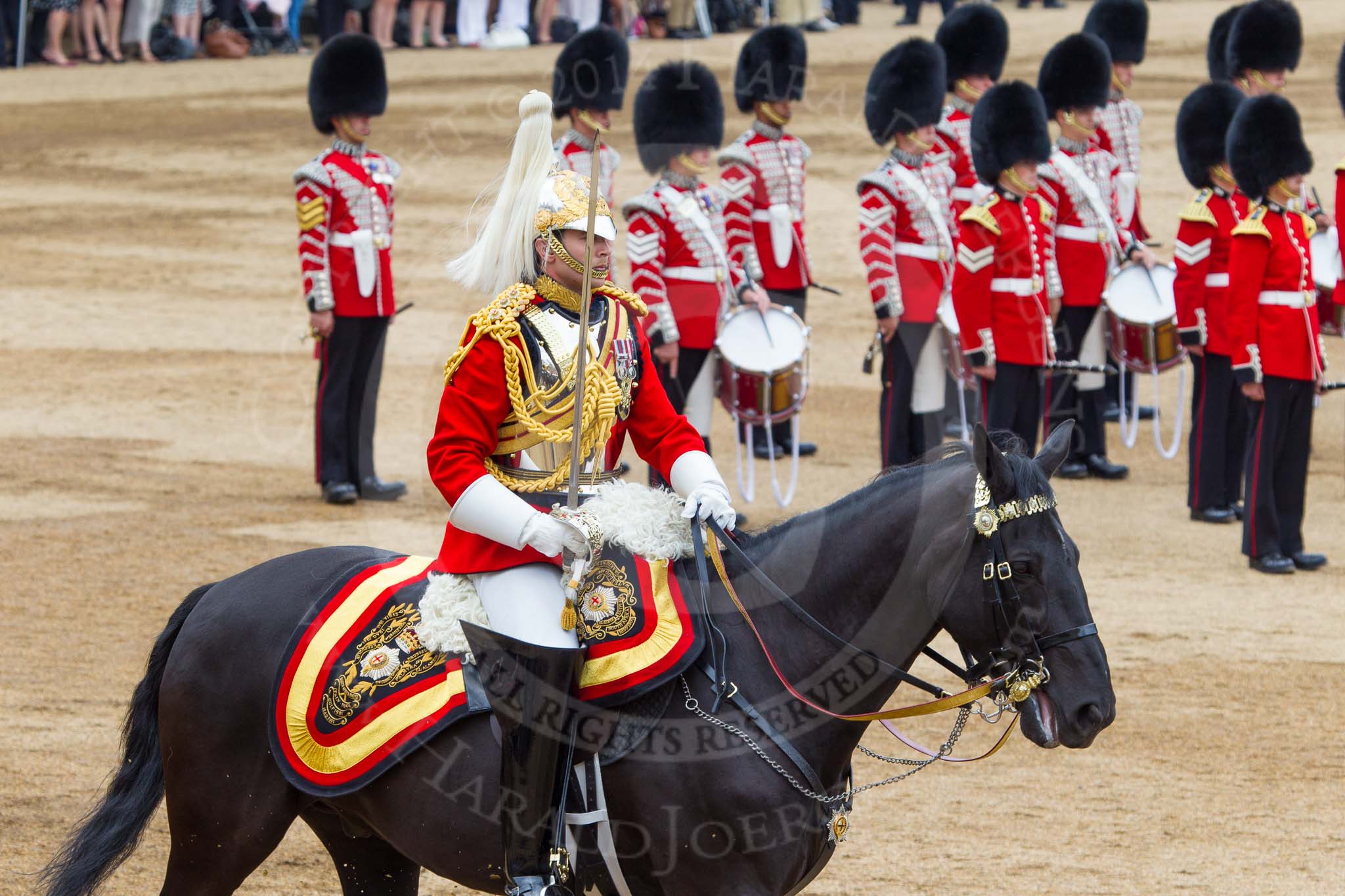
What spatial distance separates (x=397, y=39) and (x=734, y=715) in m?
16.6

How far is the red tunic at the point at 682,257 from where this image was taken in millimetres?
7449

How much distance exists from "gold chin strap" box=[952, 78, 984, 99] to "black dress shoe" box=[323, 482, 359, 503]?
384 centimetres

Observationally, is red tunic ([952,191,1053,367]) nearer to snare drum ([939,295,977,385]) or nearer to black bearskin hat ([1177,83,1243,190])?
snare drum ([939,295,977,385])

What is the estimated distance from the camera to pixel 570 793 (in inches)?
120

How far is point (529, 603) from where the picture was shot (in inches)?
120

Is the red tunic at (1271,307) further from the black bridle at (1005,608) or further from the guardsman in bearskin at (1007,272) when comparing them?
the black bridle at (1005,608)

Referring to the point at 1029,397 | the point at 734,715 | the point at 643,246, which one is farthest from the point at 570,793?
the point at 1029,397

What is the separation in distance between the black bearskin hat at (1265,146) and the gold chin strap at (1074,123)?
1.64 m

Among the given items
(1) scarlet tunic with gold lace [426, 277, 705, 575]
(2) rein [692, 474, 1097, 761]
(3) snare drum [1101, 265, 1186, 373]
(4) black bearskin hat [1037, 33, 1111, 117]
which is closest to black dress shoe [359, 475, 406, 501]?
(3) snare drum [1101, 265, 1186, 373]

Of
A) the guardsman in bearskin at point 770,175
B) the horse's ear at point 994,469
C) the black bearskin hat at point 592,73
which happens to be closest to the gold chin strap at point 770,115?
the guardsman in bearskin at point 770,175

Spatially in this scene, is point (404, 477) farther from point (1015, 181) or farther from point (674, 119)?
point (1015, 181)

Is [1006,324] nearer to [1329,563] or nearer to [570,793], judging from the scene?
[1329,563]

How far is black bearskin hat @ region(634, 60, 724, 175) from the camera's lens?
777 centimetres

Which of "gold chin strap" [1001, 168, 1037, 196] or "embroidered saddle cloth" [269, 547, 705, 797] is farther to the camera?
"gold chin strap" [1001, 168, 1037, 196]
